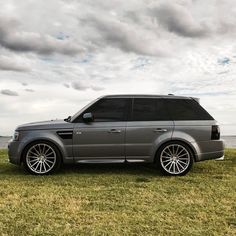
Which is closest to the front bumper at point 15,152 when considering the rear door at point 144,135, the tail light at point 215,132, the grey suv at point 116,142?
the grey suv at point 116,142

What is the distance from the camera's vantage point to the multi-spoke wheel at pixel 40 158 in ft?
30.4

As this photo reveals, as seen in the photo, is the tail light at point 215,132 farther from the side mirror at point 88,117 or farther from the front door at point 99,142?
the side mirror at point 88,117

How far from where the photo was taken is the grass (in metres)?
5.43

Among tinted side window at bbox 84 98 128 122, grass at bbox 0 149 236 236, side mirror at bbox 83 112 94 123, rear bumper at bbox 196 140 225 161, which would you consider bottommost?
grass at bbox 0 149 236 236

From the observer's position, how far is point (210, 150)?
30.7 ft

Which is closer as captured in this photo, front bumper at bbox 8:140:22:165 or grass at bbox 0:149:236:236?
grass at bbox 0:149:236:236

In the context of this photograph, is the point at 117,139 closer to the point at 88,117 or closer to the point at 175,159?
the point at 88,117

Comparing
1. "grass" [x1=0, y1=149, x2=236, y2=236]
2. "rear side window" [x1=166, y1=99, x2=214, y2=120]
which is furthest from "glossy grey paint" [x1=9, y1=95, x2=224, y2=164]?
"grass" [x1=0, y1=149, x2=236, y2=236]

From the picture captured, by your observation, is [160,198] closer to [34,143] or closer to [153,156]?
[153,156]

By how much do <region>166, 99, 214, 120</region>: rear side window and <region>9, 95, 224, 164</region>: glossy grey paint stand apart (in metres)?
0.23

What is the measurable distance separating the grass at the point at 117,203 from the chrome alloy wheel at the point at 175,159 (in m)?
0.25

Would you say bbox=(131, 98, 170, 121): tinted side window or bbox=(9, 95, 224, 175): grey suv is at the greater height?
bbox=(131, 98, 170, 121): tinted side window

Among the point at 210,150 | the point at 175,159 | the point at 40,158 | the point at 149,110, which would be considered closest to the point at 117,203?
the point at 175,159

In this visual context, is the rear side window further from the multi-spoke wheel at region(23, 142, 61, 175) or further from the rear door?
the multi-spoke wheel at region(23, 142, 61, 175)
